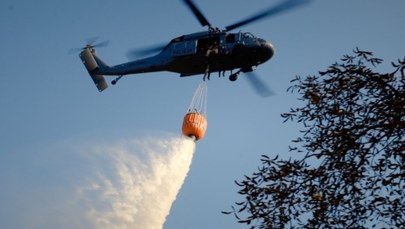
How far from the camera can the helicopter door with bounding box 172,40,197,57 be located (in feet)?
84.2

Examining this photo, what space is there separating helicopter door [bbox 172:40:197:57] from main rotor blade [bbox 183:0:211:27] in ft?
4.12

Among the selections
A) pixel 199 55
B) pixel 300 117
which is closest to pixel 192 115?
pixel 199 55

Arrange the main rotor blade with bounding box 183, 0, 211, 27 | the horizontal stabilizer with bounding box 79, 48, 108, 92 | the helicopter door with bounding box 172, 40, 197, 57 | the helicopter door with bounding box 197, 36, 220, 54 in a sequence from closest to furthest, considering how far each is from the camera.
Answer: the main rotor blade with bounding box 183, 0, 211, 27 → the helicopter door with bounding box 197, 36, 220, 54 → the helicopter door with bounding box 172, 40, 197, 57 → the horizontal stabilizer with bounding box 79, 48, 108, 92

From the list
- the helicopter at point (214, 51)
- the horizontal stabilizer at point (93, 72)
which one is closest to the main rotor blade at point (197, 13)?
the helicopter at point (214, 51)

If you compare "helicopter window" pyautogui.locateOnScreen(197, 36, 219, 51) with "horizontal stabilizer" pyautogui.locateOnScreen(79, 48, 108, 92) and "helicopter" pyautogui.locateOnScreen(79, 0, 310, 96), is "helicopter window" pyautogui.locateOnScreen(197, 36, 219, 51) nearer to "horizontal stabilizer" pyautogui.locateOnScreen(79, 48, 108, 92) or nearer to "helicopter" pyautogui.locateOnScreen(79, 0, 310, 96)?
"helicopter" pyautogui.locateOnScreen(79, 0, 310, 96)

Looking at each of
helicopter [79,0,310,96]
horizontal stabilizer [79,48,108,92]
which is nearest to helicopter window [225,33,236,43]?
helicopter [79,0,310,96]

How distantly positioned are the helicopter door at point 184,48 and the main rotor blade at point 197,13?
1.26m

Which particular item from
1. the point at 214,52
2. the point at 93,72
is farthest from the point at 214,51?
the point at 93,72

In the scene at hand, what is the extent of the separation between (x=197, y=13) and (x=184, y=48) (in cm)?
237

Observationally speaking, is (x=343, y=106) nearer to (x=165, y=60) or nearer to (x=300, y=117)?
(x=300, y=117)

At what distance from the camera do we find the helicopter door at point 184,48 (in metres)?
25.7

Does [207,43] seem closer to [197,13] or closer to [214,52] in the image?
[214,52]

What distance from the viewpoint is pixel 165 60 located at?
27.7 meters

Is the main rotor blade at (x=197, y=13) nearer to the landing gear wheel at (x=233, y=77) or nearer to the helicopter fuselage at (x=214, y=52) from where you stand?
the helicopter fuselage at (x=214, y=52)
